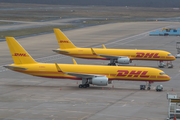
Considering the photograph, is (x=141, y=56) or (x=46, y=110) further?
(x=141, y=56)

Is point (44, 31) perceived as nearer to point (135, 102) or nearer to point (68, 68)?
point (68, 68)

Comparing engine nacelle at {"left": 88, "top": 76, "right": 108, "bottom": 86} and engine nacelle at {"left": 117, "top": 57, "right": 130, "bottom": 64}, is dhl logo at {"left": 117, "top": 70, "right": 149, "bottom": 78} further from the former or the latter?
engine nacelle at {"left": 117, "top": 57, "right": 130, "bottom": 64}

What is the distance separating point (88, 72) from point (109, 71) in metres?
3.38

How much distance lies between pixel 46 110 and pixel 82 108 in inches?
177

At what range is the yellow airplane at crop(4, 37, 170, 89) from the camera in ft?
183

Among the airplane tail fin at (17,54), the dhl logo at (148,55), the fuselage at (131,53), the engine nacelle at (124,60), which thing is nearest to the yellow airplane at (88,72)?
the airplane tail fin at (17,54)

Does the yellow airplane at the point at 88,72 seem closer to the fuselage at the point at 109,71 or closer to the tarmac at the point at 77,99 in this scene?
the fuselage at the point at 109,71

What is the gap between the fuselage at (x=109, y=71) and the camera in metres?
55.7

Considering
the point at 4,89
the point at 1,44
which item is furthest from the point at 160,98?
the point at 1,44

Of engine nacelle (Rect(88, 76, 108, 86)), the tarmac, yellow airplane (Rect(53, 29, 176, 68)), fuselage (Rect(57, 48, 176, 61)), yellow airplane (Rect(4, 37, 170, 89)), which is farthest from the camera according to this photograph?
yellow airplane (Rect(53, 29, 176, 68))

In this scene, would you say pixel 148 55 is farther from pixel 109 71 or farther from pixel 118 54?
pixel 109 71

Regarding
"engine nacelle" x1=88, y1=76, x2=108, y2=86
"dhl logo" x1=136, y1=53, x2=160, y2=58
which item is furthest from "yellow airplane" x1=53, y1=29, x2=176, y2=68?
"engine nacelle" x1=88, y1=76, x2=108, y2=86

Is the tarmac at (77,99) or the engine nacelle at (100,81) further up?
the engine nacelle at (100,81)

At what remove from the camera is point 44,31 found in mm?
151625
